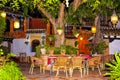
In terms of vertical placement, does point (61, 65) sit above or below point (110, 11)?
below

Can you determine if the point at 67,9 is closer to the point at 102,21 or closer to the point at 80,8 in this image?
the point at 80,8

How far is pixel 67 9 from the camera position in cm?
1881

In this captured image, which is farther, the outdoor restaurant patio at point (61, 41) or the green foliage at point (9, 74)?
the outdoor restaurant patio at point (61, 41)

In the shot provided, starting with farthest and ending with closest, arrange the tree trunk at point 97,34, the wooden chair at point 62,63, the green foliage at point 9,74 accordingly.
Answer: the tree trunk at point 97,34, the wooden chair at point 62,63, the green foliage at point 9,74

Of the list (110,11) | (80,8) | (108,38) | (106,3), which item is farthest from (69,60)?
(108,38)

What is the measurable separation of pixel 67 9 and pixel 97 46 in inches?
173

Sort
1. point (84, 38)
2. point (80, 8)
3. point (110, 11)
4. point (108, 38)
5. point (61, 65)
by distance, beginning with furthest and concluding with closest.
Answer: point (84, 38)
point (108, 38)
point (110, 11)
point (80, 8)
point (61, 65)

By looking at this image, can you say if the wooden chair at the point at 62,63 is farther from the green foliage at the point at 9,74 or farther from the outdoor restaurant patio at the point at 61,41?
the green foliage at the point at 9,74

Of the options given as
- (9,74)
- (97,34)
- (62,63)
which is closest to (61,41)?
(62,63)

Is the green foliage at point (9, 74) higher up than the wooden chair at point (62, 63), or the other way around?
the green foliage at point (9, 74)

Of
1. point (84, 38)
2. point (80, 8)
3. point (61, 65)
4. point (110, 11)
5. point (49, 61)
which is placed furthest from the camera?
point (84, 38)

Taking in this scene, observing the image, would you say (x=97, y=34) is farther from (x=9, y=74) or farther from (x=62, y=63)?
(x=9, y=74)

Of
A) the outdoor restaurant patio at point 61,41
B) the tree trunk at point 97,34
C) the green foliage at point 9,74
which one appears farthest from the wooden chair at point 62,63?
the tree trunk at point 97,34

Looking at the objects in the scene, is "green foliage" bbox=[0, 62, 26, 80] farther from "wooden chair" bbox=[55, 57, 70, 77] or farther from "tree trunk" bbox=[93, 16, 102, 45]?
"tree trunk" bbox=[93, 16, 102, 45]
